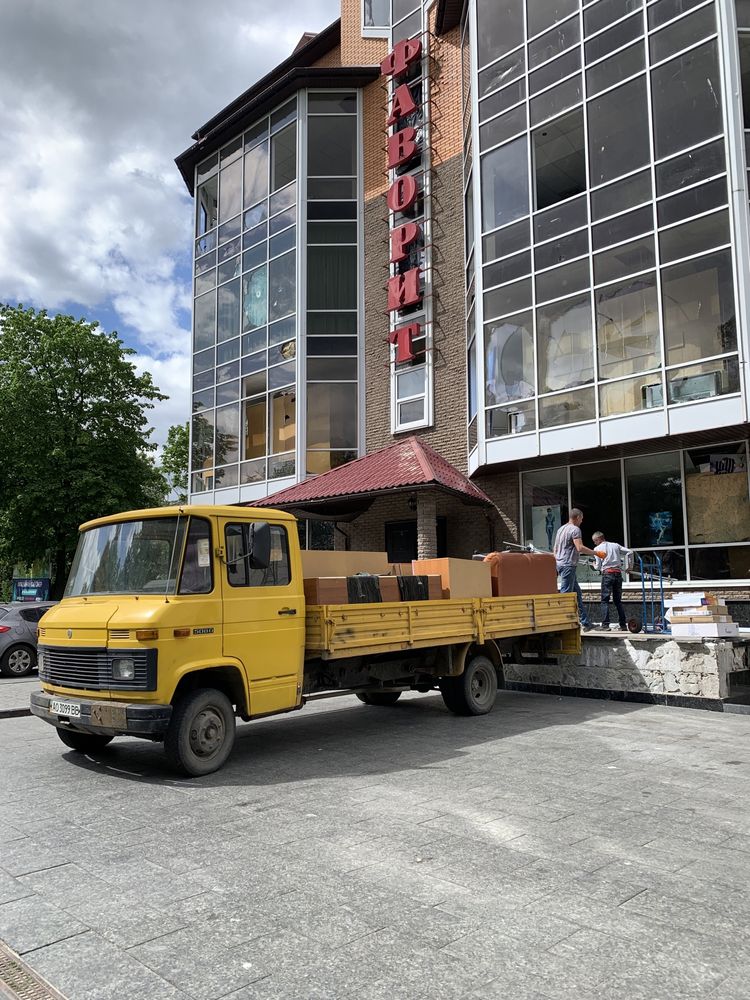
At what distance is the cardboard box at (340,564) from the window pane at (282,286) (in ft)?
45.6

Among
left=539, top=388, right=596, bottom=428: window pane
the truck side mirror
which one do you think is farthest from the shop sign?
the truck side mirror

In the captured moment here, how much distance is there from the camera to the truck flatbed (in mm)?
7551

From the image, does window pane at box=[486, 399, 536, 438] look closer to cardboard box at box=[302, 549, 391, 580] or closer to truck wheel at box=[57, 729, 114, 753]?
cardboard box at box=[302, 549, 391, 580]

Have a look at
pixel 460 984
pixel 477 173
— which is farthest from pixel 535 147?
pixel 460 984

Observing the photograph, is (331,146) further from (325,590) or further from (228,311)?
(325,590)

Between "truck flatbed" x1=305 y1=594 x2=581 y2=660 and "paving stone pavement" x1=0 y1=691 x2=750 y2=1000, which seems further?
"truck flatbed" x1=305 y1=594 x2=581 y2=660

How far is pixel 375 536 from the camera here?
19.5 meters

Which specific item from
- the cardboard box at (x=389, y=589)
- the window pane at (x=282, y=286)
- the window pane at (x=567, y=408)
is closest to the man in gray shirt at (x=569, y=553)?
the window pane at (x=567, y=408)

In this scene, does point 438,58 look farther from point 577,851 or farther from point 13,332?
point 577,851

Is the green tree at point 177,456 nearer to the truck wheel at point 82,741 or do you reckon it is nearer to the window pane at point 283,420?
the window pane at point 283,420

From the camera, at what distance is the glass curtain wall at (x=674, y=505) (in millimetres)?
13039

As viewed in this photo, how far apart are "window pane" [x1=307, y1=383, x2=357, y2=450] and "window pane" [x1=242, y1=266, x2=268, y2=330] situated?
10.5 ft

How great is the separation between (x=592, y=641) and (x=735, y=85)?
371 inches

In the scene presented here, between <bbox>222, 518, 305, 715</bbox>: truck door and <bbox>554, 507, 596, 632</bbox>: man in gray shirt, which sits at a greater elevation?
<bbox>554, 507, 596, 632</bbox>: man in gray shirt
